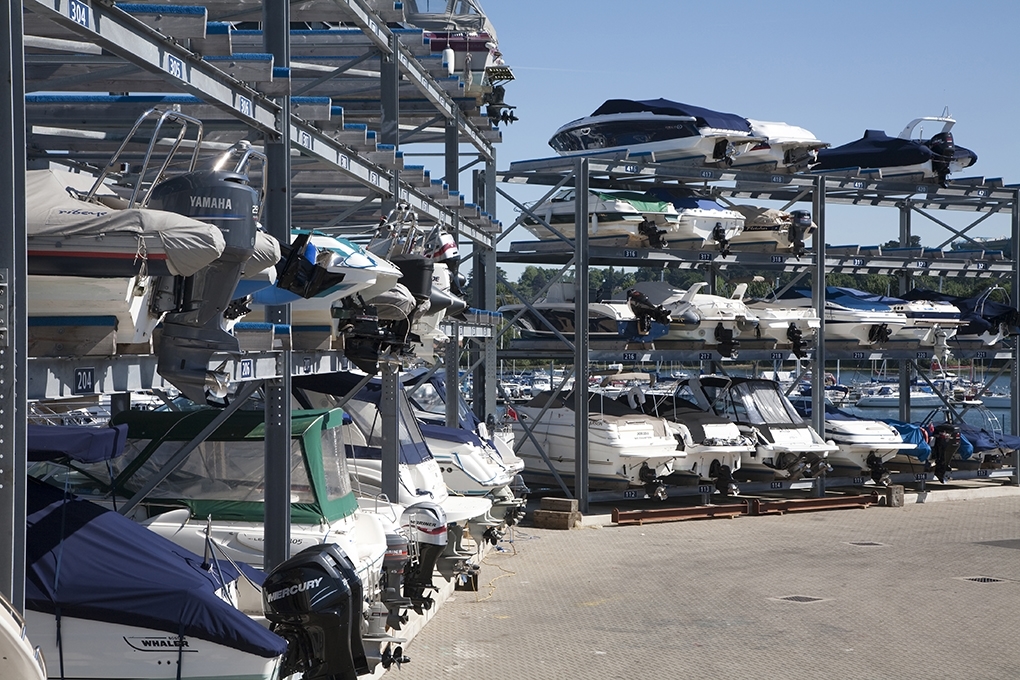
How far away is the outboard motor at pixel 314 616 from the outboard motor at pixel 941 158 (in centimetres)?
1840

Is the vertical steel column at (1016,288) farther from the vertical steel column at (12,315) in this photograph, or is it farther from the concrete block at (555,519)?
the vertical steel column at (12,315)

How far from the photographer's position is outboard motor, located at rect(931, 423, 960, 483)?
21.1m

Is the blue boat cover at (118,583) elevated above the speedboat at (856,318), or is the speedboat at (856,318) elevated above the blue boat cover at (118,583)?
the speedboat at (856,318)

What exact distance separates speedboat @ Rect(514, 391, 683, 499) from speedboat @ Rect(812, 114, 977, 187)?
7319mm

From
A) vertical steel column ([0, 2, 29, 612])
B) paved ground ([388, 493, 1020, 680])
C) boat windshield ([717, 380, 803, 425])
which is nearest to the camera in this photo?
vertical steel column ([0, 2, 29, 612])

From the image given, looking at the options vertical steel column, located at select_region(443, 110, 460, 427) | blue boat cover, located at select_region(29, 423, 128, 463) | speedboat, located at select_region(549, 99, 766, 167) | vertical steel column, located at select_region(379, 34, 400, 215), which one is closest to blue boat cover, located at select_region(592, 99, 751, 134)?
speedboat, located at select_region(549, 99, 766, 167)

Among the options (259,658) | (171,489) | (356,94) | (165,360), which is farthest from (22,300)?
(356,94)

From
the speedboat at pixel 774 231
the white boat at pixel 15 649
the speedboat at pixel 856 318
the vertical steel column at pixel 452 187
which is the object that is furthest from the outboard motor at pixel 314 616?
the speedboat at pixel 856 318

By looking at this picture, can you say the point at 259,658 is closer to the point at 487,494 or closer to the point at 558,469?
the point at 487,494

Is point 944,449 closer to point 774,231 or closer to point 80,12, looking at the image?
point 774,231

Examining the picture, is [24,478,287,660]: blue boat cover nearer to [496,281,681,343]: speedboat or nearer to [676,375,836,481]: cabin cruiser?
[496,281,681,343]: speedboat

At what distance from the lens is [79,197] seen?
19.5ft

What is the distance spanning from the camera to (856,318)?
69.5ft

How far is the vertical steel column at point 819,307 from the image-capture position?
20.3 m
